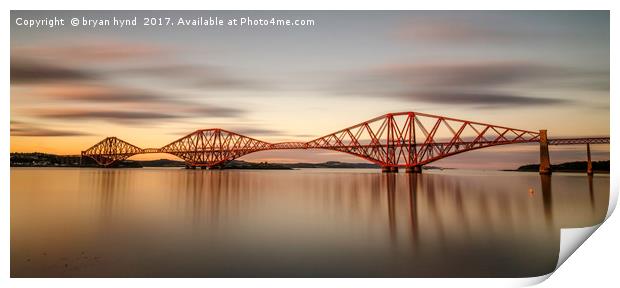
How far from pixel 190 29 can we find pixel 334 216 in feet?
10.2

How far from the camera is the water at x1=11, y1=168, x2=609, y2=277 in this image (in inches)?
172

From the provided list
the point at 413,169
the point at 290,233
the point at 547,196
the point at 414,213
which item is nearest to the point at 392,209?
the point at 414,213

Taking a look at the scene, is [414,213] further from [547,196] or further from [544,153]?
[547,196]

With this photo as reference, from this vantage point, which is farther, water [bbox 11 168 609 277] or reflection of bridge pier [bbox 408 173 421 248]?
reflection of bridge pier [bbox 408 173 421 248]

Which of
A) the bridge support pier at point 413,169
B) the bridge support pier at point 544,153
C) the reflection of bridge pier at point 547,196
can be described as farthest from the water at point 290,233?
the bridge support pier at point 413,169

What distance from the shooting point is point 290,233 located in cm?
539

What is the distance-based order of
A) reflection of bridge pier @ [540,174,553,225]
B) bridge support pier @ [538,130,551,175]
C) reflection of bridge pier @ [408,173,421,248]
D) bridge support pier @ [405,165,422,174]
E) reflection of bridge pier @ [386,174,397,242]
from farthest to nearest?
bridge support pier @ [405,165,422,174], bridge support pier @ [538,130,551,175], reflection of bridge pier @ [540,174,553,225], reflection of bridge pier @ [386,174,397,242], reflection of bridge pier @ [408,173,421,248]

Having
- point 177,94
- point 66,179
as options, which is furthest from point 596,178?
point 66,179

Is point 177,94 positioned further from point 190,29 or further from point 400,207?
point 400,207

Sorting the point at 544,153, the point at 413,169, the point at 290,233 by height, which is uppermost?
the point at 544,153

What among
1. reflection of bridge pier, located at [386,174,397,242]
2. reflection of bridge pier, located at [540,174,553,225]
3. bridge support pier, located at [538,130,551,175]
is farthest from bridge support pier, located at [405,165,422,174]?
bridge support pier, located at [538,130,551,175]

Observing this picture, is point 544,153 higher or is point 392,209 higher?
point 544,153

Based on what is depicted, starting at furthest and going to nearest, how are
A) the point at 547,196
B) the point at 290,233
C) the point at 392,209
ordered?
the point at 547,196
the point at 392,209
the point at 290,233

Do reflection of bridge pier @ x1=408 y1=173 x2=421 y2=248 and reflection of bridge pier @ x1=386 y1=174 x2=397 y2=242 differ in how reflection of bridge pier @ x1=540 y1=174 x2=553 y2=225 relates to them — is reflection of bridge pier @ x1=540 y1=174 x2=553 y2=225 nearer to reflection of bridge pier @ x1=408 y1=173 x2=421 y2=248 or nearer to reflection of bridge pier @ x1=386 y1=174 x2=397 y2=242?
reflection of bridge pier @ x1=408 y1=173 x2=421 y2=248
